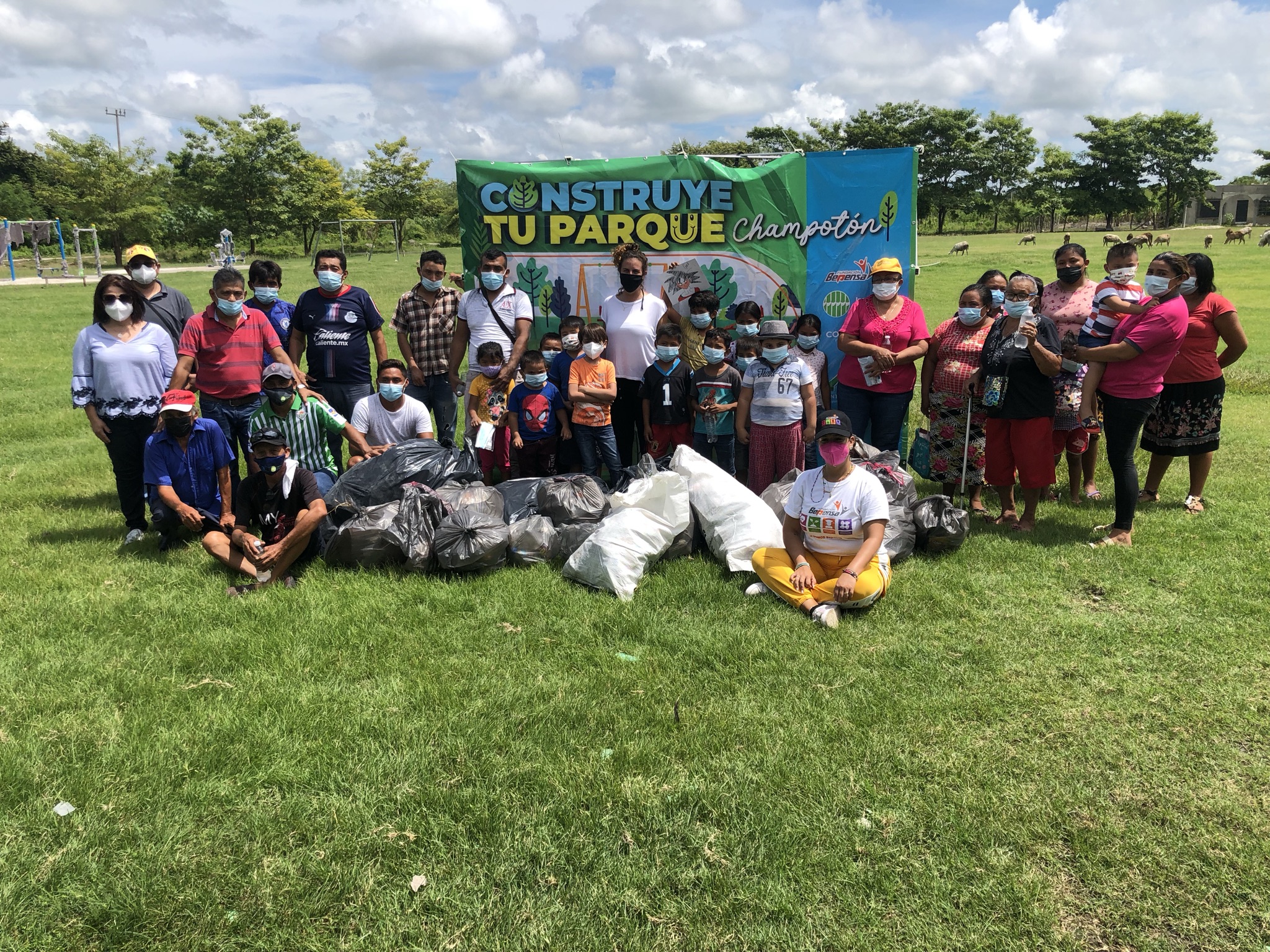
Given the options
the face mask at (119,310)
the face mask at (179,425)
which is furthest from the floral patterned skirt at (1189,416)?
the face mask at (119,310)

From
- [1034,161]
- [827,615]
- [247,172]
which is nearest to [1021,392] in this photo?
[827,615]

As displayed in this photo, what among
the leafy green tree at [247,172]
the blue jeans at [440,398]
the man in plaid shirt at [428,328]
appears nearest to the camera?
the man in plaid shirt at [428,328]

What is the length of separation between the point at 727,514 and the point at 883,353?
1.80 metres

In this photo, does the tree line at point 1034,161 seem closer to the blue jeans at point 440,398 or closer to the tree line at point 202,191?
the tree line at point 202,191

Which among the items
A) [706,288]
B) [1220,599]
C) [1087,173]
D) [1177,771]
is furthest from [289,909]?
[1087,173]

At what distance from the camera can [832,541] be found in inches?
186

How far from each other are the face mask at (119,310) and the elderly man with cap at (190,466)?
0.77 metres

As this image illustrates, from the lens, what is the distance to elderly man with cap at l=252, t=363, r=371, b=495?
5637mm

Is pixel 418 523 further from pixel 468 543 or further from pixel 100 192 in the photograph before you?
pixel 100 192

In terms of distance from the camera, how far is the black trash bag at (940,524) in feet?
17.6

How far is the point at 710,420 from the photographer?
632 cm

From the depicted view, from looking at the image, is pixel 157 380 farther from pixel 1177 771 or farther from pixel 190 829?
pixel 1177 771

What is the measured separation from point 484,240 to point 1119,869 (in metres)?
6.79

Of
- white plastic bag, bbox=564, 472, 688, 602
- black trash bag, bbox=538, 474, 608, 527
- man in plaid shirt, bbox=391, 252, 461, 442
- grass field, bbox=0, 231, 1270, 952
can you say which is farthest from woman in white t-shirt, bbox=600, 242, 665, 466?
grass field, bbox=0, 231, 1270, 952
